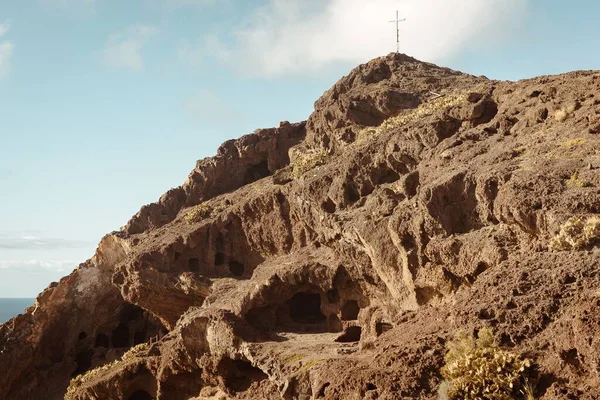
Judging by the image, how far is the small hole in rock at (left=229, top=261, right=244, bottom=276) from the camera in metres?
30.5

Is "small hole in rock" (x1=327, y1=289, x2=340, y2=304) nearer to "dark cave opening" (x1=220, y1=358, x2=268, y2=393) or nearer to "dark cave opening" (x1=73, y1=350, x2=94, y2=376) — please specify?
"dark cave opening" (x1=220, y1=358, x2=268, y2=393)

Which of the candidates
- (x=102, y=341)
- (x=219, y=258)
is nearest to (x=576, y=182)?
(x=219, y=258)

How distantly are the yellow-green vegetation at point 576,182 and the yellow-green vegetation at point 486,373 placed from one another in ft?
15.9

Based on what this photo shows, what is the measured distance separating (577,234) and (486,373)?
4.11 meters

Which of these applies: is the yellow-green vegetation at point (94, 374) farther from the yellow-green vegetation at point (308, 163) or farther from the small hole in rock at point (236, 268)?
the yellow-green vegetation at point (308, 163)

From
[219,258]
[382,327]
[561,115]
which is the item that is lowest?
[382,327]

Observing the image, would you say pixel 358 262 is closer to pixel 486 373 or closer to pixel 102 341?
pixel 486 373

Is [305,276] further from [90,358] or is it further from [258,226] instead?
[90,358]

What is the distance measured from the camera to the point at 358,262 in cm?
2253

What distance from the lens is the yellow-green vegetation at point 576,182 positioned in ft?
50.3

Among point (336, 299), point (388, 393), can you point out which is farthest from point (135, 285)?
point (388, 393)

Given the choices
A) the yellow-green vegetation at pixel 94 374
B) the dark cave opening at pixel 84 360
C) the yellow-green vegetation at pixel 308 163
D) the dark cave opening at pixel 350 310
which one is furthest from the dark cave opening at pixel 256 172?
the dark cave opening at pixel 350 310

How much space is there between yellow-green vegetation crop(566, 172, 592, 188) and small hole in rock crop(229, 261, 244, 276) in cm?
1780

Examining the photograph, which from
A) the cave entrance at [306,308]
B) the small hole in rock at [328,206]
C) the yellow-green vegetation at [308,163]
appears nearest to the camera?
the small hole in rock at [328,206]
